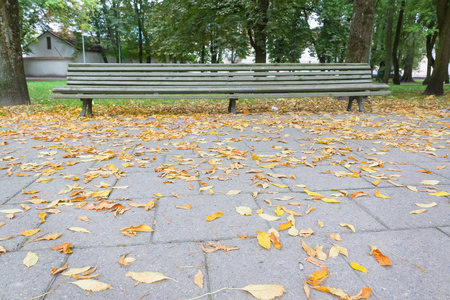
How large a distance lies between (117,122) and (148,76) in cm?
127

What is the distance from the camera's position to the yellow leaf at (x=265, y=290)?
4.46 feet

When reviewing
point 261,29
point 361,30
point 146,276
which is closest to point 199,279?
point 146,276

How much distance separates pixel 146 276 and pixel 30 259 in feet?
2.07

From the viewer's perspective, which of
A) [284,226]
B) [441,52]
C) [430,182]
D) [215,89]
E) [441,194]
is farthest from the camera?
[441,52]

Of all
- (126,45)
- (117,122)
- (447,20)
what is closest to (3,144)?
(117,122)

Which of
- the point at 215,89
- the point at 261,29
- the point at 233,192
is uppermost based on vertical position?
the point at 261,29

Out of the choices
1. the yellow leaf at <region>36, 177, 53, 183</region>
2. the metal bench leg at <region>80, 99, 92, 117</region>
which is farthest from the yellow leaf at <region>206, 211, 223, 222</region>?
the metal bench leg at <region>80, 99, 92, 117</region>

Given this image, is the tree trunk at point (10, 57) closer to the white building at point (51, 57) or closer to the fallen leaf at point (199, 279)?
the fallen leaf at point (199, 279)

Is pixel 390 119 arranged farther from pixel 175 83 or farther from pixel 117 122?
pixel 117 122

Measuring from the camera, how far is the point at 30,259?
1607mm

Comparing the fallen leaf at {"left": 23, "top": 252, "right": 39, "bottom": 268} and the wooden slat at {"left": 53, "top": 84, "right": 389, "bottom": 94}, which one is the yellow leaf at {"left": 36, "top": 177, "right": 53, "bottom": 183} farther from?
the wooden slat at {"left": 53, "top": 84, "right": 389, "bottom": 94}

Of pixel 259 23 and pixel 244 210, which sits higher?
pixel 259 23

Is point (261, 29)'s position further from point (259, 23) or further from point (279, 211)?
point (279, 211)

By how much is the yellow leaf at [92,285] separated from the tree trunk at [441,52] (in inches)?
494
